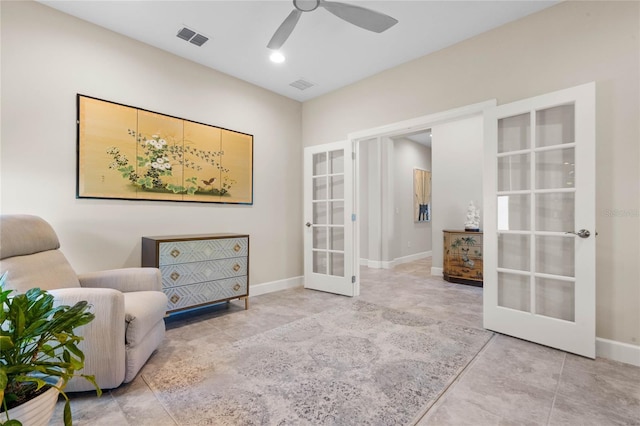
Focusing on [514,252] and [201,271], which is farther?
[201,271]

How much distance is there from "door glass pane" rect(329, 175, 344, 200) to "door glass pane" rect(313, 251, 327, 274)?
0.83m

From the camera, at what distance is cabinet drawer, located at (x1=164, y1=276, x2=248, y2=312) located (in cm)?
280

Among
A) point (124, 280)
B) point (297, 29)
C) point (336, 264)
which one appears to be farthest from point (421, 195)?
point (124, 280)

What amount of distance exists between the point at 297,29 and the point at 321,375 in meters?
2.95

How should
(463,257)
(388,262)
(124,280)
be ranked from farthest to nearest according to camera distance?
(388,262) < (463,257) < (124,280)

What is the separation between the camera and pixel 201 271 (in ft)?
9.83

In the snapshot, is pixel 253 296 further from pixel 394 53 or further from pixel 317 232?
pixel 394 53

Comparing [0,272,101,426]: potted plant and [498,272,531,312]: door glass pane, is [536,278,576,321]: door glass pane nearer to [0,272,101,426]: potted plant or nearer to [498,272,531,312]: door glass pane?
[498,272,531,312]: door glass pane

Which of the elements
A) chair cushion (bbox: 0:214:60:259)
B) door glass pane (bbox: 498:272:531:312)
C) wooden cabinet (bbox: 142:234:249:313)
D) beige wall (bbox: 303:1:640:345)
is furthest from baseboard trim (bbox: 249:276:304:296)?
beige wall (bbox: 303:1:640:345)

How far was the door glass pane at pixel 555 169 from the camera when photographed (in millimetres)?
2346

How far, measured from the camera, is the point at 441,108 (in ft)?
10.3

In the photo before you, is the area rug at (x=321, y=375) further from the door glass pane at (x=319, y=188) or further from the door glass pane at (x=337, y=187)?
the door glass pane at (x=319, y=188)

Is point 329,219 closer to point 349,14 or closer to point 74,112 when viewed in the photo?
point 349,14

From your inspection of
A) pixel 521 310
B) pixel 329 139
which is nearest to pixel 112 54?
pixel 329 139
